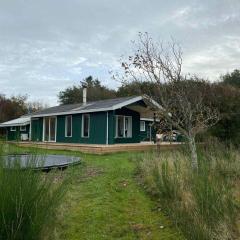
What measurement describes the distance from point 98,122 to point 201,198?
18.8 metres

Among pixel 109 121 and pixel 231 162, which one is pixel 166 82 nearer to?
pixel 231 162

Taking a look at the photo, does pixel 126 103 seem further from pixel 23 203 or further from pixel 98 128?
pixel 23 203

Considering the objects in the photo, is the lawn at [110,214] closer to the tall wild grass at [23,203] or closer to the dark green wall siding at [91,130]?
the tall wild grass at [23,203]

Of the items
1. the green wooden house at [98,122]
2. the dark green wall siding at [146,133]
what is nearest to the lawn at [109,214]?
the green wooden house at [98,122]

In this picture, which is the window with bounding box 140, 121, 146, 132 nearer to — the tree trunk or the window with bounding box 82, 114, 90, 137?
the window with bounding box 82, 114, 90, 137

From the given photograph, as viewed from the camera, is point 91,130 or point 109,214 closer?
point 109,214

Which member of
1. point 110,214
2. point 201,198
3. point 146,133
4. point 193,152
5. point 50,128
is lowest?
point 110,214

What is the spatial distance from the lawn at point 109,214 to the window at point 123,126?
647 inches

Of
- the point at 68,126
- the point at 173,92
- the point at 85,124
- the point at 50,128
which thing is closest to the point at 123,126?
the point at 85,124

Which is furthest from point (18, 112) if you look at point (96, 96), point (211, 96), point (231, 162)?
point (231, 162)

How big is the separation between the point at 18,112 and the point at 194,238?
149 feet

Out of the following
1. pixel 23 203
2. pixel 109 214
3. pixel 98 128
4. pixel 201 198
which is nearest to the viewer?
pixel 23 203

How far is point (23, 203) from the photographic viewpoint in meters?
Result: 4.43

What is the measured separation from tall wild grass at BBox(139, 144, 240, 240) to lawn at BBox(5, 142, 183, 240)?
25 cm
